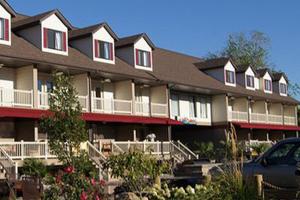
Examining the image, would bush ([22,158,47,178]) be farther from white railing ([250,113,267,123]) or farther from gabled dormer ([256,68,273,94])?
gabled dormer ([256,68,273,94])

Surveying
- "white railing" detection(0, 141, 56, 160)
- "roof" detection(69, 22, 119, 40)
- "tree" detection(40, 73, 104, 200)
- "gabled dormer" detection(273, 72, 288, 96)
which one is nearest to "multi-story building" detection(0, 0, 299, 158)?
"roof" detection(69, 22, 119, 40)

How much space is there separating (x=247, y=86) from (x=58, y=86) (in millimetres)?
43067

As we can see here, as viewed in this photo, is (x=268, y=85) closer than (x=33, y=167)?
No

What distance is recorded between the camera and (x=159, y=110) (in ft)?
129

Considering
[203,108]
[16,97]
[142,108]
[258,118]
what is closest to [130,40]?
[142,108]

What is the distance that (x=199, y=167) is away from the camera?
2389 centimetres

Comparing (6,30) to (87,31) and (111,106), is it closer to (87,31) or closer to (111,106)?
(87,31)

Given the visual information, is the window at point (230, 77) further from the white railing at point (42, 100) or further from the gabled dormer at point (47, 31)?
the white railing at point (42, 100)

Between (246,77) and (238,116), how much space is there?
6599mm

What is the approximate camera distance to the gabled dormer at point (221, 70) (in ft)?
164

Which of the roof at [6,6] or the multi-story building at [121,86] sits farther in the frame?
the multi-story building at [121,86]

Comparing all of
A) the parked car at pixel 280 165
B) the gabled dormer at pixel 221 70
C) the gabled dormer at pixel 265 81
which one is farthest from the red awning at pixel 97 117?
the gabled dormer at pixel 265 81

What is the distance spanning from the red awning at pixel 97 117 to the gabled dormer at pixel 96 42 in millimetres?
4227

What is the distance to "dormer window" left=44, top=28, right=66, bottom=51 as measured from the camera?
32000 millimetres
